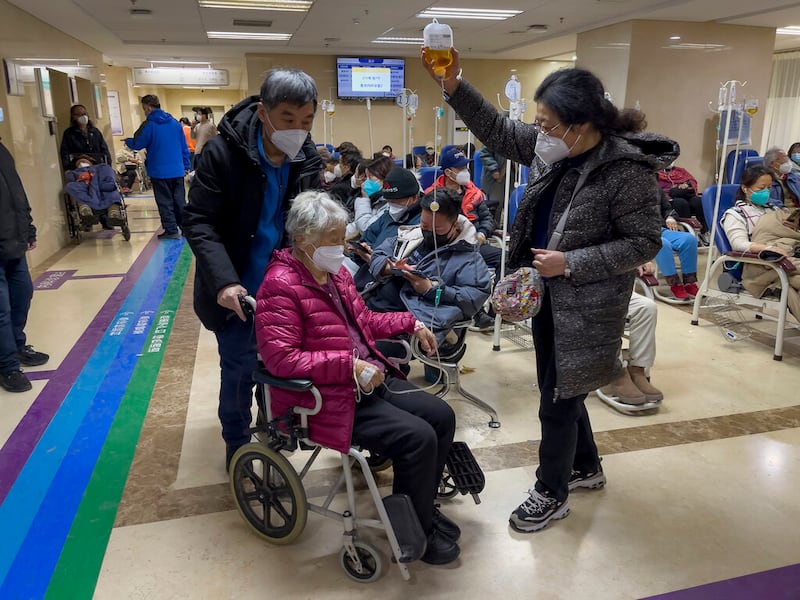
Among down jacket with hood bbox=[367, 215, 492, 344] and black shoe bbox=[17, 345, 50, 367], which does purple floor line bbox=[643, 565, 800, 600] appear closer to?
down jacket with hood bbox=[367, 215, 492, 344]

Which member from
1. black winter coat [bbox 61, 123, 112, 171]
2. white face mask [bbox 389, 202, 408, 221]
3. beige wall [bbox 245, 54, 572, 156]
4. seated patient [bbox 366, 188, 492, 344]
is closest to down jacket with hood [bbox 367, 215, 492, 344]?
seated patient [bbox 366, 188, 492, 344]

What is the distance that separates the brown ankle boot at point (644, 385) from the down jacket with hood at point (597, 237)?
1179mm

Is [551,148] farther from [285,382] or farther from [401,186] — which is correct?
[401,186]

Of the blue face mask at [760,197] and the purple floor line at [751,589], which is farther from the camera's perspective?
the blue face mask at [760,197]

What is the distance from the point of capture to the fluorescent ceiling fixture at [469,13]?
24.4 feet

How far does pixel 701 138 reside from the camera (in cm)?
851

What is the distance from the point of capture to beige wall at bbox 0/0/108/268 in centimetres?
569

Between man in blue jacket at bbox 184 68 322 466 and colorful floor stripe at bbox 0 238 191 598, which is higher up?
man in blue jacket at bbox 184 68 322 466

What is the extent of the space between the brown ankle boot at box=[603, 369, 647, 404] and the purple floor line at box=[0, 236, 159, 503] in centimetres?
269

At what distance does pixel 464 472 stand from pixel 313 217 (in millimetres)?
1009

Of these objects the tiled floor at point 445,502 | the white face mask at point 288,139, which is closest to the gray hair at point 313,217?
the white face mask at point 288,139

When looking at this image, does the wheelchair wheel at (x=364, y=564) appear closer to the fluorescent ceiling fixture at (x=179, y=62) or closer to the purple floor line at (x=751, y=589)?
the purple floor line at (x=751, y=589)

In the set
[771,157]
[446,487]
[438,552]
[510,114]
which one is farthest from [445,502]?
[771,157]

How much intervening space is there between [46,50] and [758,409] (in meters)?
8.11
